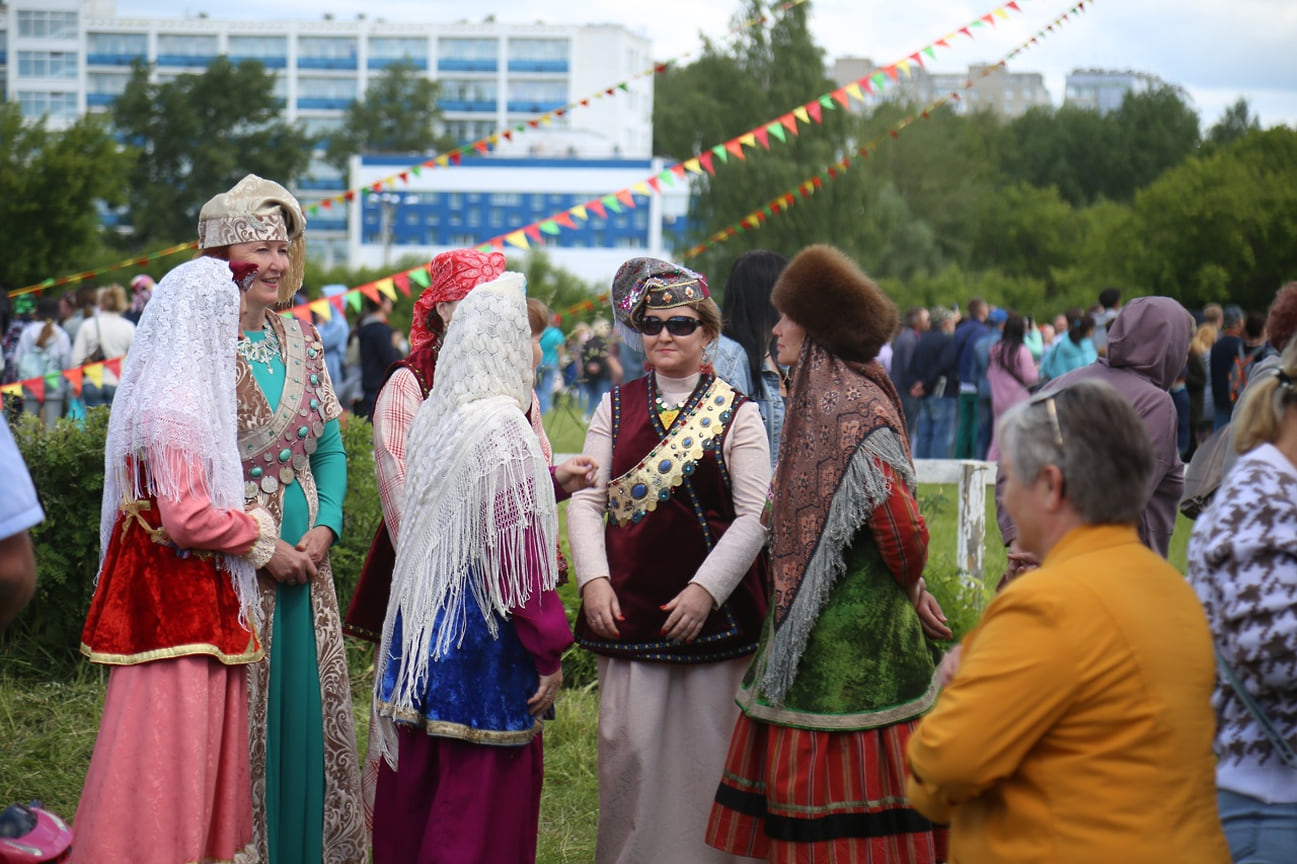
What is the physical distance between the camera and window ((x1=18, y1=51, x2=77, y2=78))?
99.8 meters

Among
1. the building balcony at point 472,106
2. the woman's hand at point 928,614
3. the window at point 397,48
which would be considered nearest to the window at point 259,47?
the window at point 397,48

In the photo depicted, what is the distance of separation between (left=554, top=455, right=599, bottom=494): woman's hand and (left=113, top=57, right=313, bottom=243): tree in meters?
67.3

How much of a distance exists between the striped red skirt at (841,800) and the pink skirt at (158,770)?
1.47m

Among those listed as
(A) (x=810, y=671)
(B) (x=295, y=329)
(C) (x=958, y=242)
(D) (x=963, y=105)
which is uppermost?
(D) (x=963, y=105)

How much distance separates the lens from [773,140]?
43.2m

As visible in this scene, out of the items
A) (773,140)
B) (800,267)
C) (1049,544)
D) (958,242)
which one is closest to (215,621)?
(800,267)

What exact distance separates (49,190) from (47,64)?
78591mm

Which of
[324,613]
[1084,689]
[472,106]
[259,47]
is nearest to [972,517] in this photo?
[324,613]

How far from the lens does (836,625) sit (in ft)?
11.9

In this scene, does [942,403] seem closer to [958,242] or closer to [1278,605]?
[1278,605]

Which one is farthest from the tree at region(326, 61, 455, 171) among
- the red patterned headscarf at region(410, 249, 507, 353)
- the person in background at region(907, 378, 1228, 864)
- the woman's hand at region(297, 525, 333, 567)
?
the person in background at region(907, 378, 1228, 864)

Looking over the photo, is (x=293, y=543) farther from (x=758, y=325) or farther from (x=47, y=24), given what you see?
(x=47, y=24)

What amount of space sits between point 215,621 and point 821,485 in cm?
165

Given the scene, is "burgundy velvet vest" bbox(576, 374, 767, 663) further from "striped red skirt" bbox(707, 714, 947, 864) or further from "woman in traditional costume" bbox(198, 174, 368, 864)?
"woman in traditional costume" bbox(198, 174, 368, 864)
